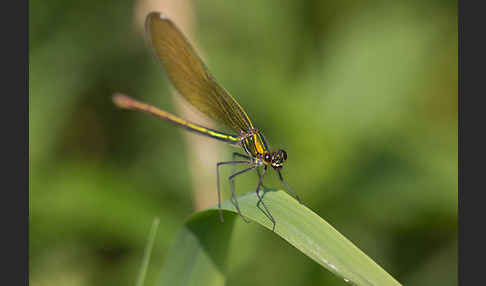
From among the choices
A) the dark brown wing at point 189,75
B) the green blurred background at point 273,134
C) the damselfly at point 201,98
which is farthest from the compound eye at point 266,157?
the green blurred background at point 273,134

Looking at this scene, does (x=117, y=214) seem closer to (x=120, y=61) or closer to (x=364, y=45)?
(x=120, y=61)

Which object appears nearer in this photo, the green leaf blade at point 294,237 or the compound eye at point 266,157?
the green leaf blade at point 294,237

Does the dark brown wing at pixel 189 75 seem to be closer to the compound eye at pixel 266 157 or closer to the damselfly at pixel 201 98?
the damselfly at pixel 201 98

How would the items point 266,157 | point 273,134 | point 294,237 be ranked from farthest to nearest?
point 273,134, point 266,157, point 294,237

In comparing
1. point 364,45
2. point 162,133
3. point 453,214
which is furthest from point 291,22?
point 453,214

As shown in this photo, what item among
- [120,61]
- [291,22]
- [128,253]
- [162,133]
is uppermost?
[291,22]

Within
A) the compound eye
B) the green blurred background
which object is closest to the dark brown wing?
the compound eye

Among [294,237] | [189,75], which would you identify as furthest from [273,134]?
[294,237]

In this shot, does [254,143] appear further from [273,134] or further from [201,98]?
[273,134]
